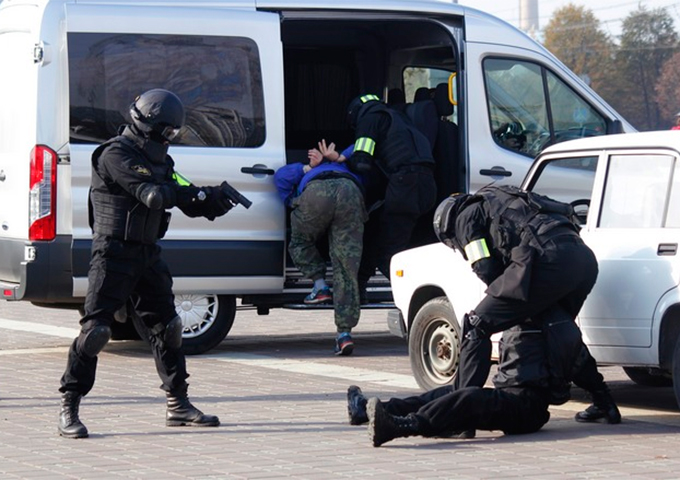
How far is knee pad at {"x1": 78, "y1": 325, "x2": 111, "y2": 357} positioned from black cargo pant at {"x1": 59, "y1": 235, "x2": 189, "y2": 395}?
0.03m

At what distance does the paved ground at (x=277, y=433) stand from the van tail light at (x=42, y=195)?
1.02 metres

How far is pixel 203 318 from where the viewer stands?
11.3 metres

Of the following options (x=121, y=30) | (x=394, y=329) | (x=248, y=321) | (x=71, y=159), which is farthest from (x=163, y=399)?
(x=248, y=321)

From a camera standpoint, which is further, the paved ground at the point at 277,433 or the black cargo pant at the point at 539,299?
the black cargo pant at the point at 539,299

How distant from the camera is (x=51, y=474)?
21.5ft

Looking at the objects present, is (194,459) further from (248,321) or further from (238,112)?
(248,321)

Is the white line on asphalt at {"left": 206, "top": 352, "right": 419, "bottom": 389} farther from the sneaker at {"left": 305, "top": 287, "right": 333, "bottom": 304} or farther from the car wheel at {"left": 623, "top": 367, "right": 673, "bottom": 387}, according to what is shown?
the car wheel at {"left": 623, "top": 367, "right": 673, "bottom": 387}

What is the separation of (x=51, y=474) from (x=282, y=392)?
113 inches

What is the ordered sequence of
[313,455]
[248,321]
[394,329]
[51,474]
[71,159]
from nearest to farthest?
1. [51,474]
2. [313,455]
3. [394,329]
4. [71,159]
5. [248,321]

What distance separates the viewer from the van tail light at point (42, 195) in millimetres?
10523

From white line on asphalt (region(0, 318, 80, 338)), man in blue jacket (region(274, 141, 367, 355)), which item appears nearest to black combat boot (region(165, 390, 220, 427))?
man in blue jacket (region(274, 141, 367, 355))

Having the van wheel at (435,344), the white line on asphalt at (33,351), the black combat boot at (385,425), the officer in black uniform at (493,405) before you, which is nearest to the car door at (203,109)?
the white line on asphalt at (33,351)

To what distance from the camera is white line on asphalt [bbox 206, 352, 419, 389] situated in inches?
387

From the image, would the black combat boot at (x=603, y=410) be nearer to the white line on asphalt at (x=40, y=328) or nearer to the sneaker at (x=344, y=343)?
the sneaker at (x=344, y=343)
